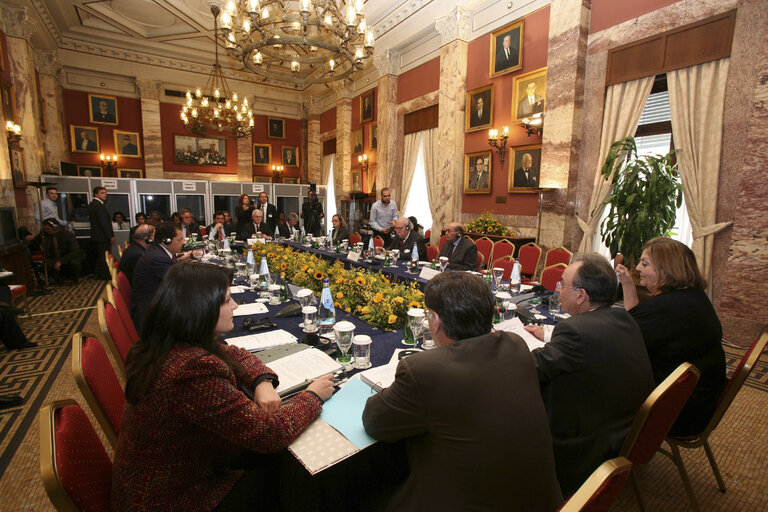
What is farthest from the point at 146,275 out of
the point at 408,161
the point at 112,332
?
the point at 408,161

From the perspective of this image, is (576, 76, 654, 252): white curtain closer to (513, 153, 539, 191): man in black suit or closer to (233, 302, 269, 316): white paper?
(513, 153, 539, 191): man in black suit

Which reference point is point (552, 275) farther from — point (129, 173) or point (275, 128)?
point (275, 128)

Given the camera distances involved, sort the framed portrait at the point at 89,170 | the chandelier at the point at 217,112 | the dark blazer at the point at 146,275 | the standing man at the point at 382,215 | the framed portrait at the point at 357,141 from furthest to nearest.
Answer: the framed portrait at the point at 357,141 < the framed portrait at the point at 89,170 < the standing man at the point at 382,215 < the chandelier at the point at 217,112 < the dark blazer at the point at 146,275

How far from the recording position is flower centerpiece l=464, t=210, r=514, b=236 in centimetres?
711

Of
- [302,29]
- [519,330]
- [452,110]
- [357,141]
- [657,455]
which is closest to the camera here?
[519,330]

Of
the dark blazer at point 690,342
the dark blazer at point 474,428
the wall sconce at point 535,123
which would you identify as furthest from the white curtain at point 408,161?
the dark blazer at point 474,428

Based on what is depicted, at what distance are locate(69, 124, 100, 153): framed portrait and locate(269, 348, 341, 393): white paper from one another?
41.7 ft

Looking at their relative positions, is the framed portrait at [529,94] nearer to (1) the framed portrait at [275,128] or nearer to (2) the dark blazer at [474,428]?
(2) the dark blazer at [474,428]

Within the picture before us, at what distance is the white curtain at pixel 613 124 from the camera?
17.5ft

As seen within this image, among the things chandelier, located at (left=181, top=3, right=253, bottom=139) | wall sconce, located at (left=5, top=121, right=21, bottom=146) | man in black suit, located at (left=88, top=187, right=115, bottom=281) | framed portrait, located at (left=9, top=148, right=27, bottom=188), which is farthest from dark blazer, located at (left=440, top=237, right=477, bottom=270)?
framed portrait, located at (left=9, top=148, right=27, bottom=188)

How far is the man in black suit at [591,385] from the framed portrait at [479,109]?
6738 mm

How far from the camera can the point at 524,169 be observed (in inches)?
271

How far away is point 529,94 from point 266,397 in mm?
7115

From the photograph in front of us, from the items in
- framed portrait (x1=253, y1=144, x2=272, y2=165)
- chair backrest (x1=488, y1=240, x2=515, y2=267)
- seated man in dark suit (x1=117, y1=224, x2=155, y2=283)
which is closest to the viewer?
seated man in dark suit (x1=117, y1=224, x2=155, y2=283)
